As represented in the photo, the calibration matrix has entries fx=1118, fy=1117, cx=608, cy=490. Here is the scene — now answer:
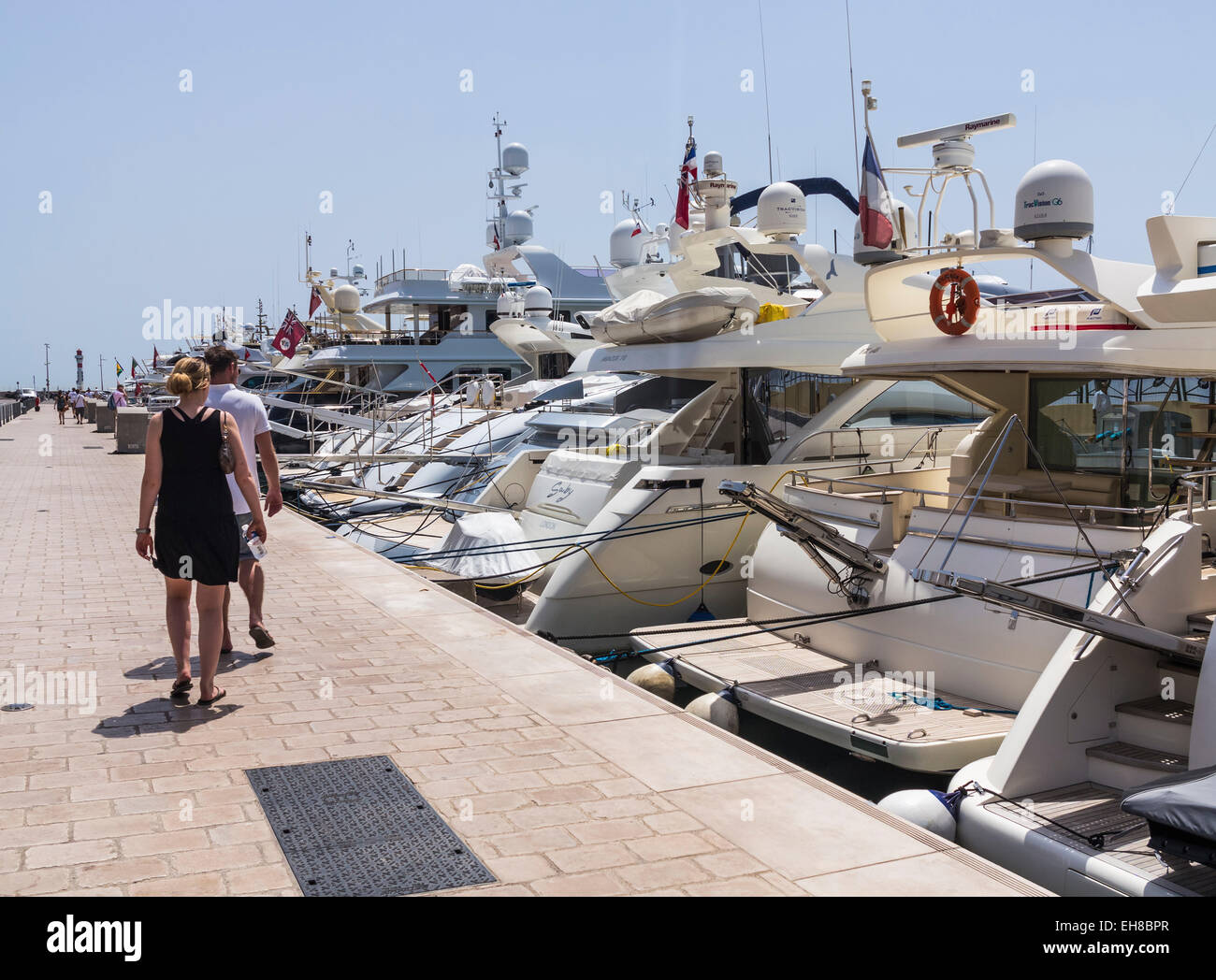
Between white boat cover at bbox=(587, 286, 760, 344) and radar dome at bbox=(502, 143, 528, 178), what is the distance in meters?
29.4

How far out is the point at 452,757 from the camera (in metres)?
5.23

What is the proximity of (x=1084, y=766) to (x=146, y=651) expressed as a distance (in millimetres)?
5724

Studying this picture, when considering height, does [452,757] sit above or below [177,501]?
below

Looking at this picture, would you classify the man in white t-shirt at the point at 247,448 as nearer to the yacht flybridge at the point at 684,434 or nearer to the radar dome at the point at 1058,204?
the yacht flybridge at the point at 684,434

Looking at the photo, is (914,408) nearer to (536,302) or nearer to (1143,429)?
(1143,429)

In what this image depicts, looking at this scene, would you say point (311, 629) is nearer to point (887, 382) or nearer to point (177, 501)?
point (177, 501)

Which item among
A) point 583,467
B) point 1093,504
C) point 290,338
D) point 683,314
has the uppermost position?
point 290,338

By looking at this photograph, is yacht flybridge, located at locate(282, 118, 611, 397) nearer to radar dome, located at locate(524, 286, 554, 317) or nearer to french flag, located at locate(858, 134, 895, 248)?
radar dome, located at locate(524, 286, 554, 317)

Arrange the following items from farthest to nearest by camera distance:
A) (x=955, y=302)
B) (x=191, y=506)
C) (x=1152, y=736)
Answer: (x=955, y=302) < (x=1152, y=736) < (x=191, y=506)

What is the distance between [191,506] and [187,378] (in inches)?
26.2

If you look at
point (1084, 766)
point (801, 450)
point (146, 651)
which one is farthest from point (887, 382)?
point (146, 651)

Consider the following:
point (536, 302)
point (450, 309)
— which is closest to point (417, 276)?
point (450, 309)

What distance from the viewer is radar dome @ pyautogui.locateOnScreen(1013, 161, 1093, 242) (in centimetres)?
823

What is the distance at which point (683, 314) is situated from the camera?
13.2 m
